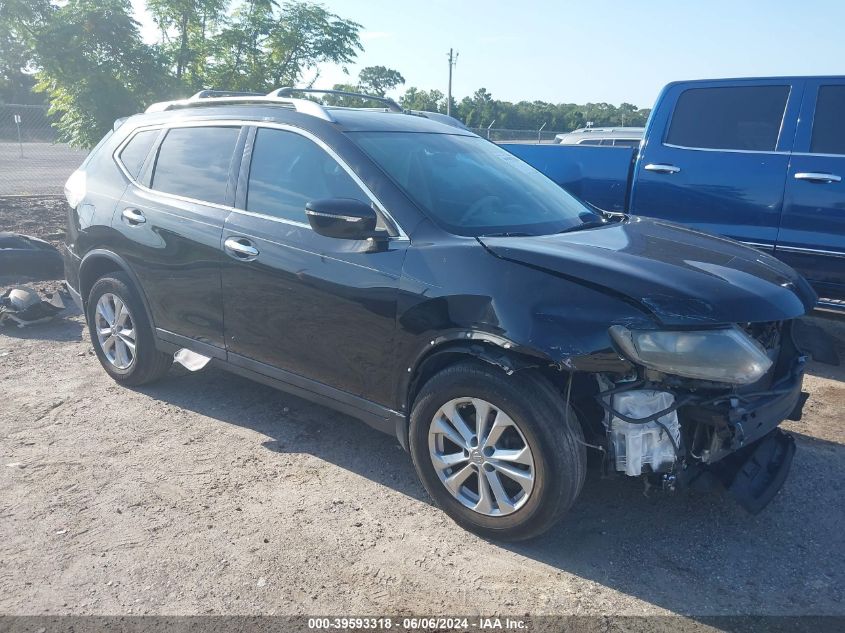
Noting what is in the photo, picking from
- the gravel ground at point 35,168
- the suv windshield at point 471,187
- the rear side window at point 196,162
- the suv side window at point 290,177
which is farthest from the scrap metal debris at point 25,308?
the gravel ground at point 35,168

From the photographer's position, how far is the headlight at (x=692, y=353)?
9.09ft

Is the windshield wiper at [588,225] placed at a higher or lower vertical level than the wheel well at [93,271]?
higher

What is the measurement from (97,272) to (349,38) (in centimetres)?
1049

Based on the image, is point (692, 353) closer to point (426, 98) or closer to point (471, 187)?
point (471, 187)

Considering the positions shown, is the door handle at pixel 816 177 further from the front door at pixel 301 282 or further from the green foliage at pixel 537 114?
the green foliage at pixel 537 114

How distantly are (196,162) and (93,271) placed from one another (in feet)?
4.12

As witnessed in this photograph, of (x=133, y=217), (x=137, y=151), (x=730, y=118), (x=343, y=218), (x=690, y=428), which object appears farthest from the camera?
(x=730, y=118)

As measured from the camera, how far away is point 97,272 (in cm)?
504

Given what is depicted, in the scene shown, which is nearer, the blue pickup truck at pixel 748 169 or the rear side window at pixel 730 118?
the blue pickup truck at pixel 748 169

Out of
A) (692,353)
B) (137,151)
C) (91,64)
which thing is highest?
(91,64)

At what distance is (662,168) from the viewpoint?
5.99m

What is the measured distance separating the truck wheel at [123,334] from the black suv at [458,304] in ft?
0.10

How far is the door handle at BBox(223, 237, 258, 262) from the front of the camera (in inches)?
155

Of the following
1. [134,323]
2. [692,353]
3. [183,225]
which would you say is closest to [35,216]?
[134,323]
